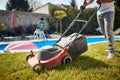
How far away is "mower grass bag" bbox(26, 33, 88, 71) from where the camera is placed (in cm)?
473

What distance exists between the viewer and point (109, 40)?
5434 mm

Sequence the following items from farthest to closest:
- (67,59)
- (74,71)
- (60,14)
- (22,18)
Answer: (22,18)
(60,14)
(67,59)
(74,71)

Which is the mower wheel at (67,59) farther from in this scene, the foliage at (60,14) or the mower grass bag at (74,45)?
the foliage at (60,14)

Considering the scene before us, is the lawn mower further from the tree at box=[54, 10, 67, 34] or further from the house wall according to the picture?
the tree at box=[54, 10, 67, 34]

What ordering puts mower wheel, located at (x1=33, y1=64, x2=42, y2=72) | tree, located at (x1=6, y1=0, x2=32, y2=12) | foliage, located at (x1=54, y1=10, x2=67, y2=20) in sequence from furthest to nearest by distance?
tree, located at (x1=6, y1=0, x2=32, y2=12) → foliage, located at (x1=54, y1=10, x2=67, y2=20) → mower wheel, located at (x1=33, y1=64, x2=42, y2=72)

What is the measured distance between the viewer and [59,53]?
489 cm

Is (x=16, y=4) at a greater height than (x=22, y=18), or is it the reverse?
(x=16, y=4)

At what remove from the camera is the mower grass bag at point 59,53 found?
186 inches

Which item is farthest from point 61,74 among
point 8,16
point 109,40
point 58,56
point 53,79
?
point 8,16

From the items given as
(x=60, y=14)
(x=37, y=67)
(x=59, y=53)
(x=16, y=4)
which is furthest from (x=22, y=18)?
(x=16, y=4)

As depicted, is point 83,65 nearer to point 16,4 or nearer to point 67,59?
point 67,59

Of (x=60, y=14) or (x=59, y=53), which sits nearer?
(x=59, y=53)

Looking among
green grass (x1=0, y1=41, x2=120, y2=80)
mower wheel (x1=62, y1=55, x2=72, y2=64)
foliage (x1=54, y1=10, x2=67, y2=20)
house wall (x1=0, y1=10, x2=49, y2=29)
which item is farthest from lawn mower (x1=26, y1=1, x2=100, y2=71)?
foliage (x1=54, y1=10, x2=67, y2=20)

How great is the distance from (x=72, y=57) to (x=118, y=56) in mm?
1248
